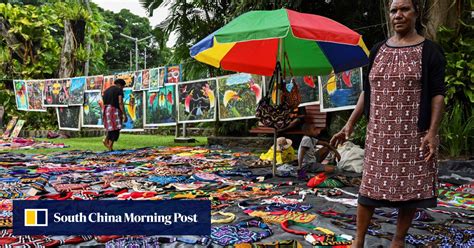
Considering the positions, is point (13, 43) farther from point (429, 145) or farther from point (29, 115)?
point (429, 145)

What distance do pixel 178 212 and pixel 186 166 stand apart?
4.40 m

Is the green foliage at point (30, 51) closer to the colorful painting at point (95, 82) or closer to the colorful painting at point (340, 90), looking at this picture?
the colorful painting at point (95, 82)

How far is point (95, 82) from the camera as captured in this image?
13062mm

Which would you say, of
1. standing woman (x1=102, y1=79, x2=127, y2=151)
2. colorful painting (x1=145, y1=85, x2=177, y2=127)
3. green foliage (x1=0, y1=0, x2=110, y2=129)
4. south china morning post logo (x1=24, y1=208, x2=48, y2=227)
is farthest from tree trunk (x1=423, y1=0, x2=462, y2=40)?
green foliage (x1=0, y1=0, x2=110, y2=129)

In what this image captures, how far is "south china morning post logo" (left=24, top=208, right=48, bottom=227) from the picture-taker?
2.35 meters

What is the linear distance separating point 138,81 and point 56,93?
3.64m

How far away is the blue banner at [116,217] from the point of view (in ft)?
7.59

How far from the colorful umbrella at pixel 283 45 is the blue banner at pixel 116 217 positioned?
2.49 meters

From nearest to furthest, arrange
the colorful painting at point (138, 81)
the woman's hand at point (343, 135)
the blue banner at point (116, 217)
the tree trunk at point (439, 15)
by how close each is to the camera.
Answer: the blue banner at point (116, 217) < the woman's hand at point (343, 135) < the tree trunk at point (439, 15) < the colorful painting at point (138, 81)

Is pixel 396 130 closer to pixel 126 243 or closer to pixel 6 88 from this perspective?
pixel 126 243

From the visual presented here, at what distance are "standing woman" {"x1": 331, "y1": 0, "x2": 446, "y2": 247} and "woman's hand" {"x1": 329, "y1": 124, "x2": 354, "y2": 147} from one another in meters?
0.27

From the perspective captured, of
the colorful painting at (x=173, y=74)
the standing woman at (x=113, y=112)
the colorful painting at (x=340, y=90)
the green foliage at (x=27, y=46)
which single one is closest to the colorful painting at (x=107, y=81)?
the colorful painting at (x=173, y=74)

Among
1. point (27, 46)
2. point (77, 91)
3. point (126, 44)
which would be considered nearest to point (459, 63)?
point (77, 91)

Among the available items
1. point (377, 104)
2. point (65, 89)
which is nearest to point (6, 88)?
point (65, 89)
